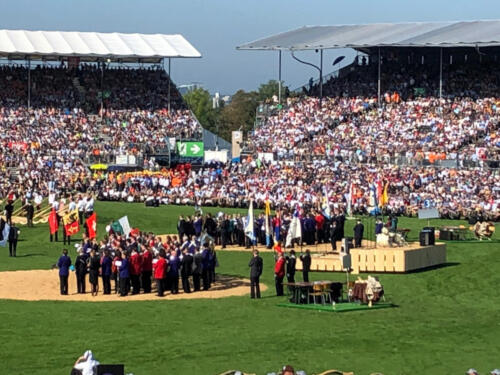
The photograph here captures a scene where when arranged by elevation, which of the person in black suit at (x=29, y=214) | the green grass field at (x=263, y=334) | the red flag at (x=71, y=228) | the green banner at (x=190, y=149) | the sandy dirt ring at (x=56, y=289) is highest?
the green banner at (x=190, y=149)

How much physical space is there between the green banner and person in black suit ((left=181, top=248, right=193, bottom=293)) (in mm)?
35555

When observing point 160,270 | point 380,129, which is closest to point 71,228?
point 160,270

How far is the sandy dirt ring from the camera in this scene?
3159 cm

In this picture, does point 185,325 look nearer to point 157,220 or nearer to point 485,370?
point 485,370

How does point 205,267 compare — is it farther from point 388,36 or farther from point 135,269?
point 388,36

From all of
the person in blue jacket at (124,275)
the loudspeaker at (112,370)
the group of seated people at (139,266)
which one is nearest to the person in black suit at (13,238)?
the group of seated people at (139,266)

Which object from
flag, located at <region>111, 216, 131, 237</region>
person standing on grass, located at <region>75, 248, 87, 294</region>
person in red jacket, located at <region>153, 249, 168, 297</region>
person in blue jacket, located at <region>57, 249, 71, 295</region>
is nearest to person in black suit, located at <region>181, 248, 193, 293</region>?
person in red jacket, located at <region>153, 249, 168, 297</region>

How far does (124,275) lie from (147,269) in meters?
0.83

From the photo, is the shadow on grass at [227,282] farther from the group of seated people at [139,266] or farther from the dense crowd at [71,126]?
the dense crowd at [71,126]

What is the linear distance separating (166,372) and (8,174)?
39.6 m

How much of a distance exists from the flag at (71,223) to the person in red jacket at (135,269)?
38.5 ft

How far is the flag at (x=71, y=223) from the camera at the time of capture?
43688mm

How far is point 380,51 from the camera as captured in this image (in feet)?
234

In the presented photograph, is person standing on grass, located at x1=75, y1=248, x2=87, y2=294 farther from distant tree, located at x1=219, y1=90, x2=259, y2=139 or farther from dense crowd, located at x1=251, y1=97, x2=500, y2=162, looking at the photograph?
distant tree, located at x1=219, y1=90, x2=259, y2=139
